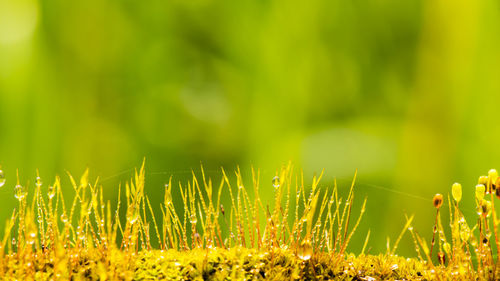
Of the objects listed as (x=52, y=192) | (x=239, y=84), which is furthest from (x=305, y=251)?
(x=239, y=84)

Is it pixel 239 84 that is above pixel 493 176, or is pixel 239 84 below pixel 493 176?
above

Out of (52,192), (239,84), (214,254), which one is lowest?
(214,254)

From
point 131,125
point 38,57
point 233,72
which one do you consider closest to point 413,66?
point 233,72

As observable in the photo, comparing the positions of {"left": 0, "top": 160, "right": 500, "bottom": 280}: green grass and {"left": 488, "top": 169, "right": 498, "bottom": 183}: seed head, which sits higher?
{"left": 488, "top": 169, "right": 498, "bottom": 183}: seed head

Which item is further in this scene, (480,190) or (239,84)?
(239,84)

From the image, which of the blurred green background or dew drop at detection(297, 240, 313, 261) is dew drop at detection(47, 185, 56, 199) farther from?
the blurred green background

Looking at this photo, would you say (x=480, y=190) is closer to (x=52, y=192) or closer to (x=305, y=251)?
(x=305, y=251)

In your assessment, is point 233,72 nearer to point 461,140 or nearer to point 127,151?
point 127,151

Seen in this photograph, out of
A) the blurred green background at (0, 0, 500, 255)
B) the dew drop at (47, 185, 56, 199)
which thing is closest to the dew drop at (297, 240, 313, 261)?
the dew drop at (47, 185, 56, 199)
